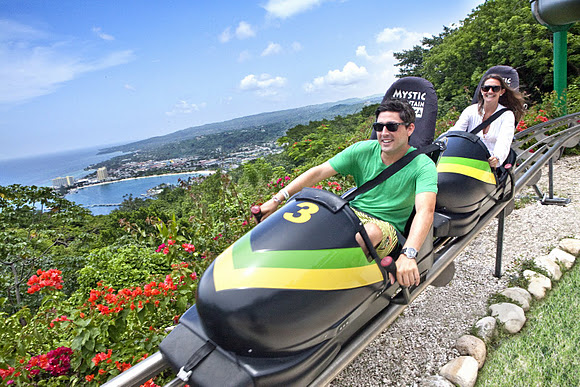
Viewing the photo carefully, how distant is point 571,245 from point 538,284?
2.59 ft

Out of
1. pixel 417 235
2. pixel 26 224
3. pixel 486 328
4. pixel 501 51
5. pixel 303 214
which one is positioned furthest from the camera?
pixel 501 51

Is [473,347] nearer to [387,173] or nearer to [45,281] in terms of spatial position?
[387,173]

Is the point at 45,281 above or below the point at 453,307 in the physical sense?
above

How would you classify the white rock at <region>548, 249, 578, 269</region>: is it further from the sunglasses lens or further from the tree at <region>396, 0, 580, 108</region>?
the tree at <region>396, 0, 580, 108</region>

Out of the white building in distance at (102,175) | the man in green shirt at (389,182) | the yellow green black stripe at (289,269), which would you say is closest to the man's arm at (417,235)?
the man in green shirt at (389,182)

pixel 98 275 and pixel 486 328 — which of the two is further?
pixel 98 275

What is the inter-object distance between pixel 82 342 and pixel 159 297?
40 centimetres

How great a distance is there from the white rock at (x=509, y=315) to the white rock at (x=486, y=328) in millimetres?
69

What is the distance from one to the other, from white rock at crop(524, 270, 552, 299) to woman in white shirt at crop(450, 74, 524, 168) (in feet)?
2.97

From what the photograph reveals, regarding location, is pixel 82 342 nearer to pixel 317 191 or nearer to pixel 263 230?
pixel 263 230

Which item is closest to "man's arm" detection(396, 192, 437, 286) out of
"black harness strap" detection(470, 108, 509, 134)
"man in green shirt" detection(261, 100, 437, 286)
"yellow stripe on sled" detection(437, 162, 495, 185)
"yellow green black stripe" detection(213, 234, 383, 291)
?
"man in green shirt" detection(261, 100, 437, 286)

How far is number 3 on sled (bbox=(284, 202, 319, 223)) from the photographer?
53.7 inches

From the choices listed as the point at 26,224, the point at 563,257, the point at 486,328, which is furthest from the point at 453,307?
the point at 26,224

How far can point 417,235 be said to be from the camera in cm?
164
